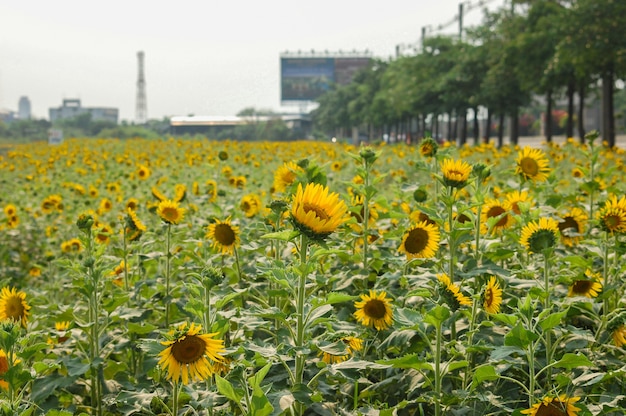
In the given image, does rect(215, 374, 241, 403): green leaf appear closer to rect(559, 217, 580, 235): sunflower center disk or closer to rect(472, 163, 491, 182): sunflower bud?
rect(472, 163, 491, 182): sunflower bud

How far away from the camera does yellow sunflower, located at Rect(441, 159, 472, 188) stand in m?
2.47

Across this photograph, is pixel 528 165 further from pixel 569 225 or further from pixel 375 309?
pixel 375 309

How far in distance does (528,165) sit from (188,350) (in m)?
2.13

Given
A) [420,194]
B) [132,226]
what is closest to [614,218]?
[420,194]

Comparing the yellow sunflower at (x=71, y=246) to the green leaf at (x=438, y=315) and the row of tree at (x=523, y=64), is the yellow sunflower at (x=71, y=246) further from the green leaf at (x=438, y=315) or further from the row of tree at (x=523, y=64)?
the row of tree at (x=523, y=64)

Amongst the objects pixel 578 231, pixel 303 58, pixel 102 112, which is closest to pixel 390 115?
pixel 578 231

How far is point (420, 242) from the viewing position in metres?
2.62

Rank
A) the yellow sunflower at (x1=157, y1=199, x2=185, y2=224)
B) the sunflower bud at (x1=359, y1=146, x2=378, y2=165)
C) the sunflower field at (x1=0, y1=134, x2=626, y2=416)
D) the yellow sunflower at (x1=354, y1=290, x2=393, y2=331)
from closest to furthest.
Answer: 1. the sunflower field at (x1=0, y1=134, x2=626, y2=416)
2. the yellow sunflower at (x1=354, y1=290, x2=393, y2=331)
3. the sunflower bud at (x1=359, y1=146, x2=378, y2=165)
4. the yellow sunflower at (x1=157, y1=199, x2=185, y2=224)

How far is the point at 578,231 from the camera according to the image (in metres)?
3.31

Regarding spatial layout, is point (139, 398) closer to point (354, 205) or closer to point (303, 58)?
point (354, 205)

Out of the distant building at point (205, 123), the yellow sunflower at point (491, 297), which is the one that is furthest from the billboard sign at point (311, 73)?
the yellow sunflower at point (491, 297)

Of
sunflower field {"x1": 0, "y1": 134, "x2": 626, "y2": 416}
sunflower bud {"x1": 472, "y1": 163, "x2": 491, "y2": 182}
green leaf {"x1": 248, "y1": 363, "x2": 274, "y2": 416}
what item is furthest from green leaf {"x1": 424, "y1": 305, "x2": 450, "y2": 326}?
sunflower bud {"x1": 472, "y1": 163, "x2": 491, "y2": 182}

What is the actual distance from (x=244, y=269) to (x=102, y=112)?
177239 millimetres

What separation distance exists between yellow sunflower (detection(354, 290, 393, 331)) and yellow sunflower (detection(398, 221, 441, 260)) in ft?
1.08
